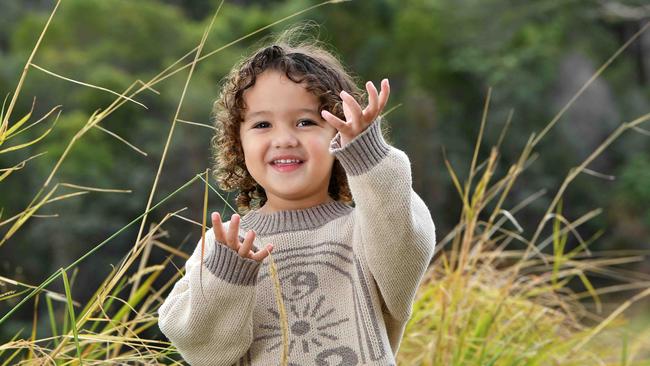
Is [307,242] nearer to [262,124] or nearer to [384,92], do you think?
[262,124]

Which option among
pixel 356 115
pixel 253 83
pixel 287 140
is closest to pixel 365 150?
pixel 356 115

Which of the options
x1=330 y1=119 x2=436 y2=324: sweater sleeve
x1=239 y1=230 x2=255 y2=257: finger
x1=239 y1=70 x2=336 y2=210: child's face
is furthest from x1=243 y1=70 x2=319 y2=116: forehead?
x1=239 y1=230 x2=255 y2=257: finger

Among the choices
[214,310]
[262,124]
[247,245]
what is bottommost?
[214,310]

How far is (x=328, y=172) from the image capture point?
170 centimetres

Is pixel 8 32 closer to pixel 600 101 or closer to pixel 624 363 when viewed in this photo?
pixel 600 101

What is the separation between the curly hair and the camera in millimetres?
1703

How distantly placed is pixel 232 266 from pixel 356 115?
27 centimetres

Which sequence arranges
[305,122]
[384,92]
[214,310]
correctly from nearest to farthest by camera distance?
[384,92], [214,310], [305,122]

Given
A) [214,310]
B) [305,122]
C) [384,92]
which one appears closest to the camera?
[384,92]

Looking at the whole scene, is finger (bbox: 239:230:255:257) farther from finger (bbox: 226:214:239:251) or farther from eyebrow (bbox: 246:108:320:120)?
eyebrow (bbox: 246:108:320:120)

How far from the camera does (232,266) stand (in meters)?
1.53

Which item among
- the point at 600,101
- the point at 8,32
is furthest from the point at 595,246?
the point at 8,32

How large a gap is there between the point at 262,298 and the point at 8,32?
27.5 meters

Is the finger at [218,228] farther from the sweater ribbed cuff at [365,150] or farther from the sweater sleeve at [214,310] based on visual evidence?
the sweater ribbed cuff at [365,150]
